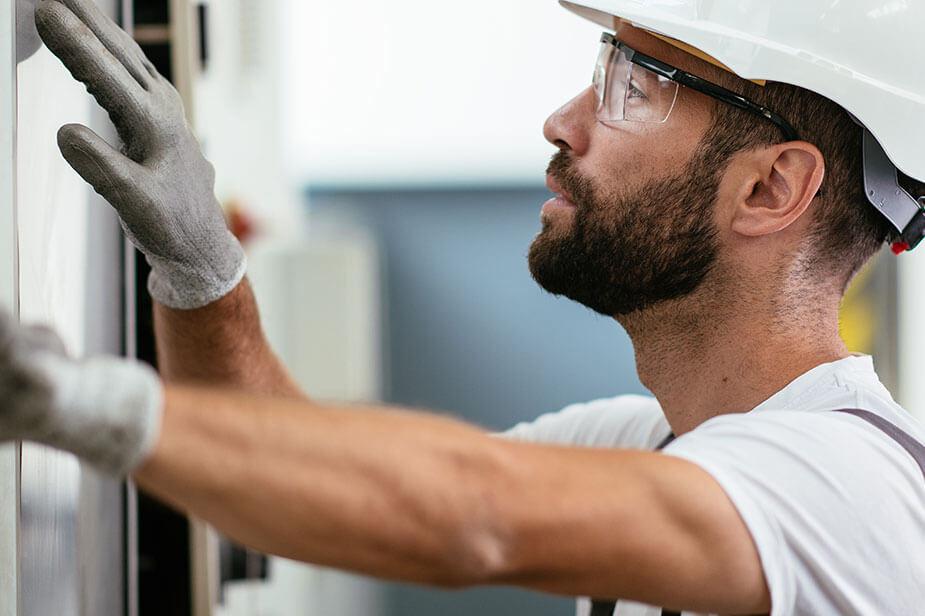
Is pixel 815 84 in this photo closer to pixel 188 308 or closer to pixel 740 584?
pixel 740 584

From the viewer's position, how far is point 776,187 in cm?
112

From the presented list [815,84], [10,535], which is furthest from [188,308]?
[815,84]

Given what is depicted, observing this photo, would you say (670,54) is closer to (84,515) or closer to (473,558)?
(473,558)

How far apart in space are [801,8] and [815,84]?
9 centimetres

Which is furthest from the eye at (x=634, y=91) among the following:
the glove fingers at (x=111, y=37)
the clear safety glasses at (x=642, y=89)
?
the glove fingers at (x=111, y=37)

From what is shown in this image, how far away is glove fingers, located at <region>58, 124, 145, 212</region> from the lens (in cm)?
86

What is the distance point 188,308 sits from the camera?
45.6 inches

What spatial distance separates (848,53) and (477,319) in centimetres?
298

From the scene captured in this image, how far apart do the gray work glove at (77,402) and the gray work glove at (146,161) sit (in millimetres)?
417

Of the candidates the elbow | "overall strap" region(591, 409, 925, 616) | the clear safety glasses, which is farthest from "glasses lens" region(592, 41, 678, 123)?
the elbow

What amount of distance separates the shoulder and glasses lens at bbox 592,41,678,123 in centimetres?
47

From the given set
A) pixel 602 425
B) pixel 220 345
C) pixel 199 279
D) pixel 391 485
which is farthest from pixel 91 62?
pixel 602 425

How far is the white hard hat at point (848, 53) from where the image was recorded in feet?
3.48

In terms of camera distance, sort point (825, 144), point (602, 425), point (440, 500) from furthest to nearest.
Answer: point (602, 425) < point (825, 144) < point (440, 500)
